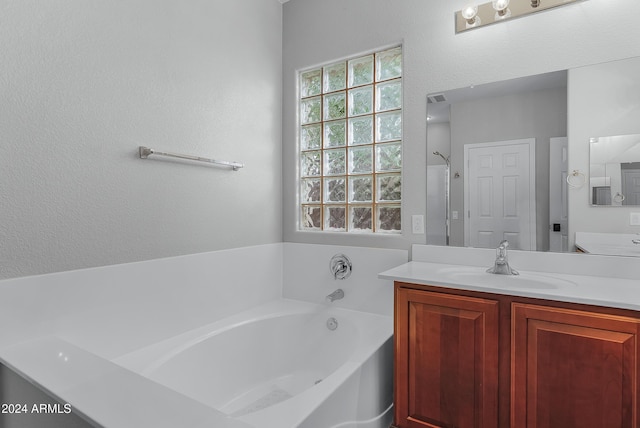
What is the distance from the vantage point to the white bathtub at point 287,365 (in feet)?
4.11

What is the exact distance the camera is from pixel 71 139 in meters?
1.36

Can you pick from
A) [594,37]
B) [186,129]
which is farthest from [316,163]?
[594,37]

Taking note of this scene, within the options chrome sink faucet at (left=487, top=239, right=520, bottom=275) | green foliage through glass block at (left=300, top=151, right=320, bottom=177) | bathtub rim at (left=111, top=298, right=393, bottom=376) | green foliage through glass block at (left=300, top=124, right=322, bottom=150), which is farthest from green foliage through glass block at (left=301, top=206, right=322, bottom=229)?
chrome sink faucet at (left=487, top=239, right=520, bottom=275)

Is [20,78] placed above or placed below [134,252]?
above

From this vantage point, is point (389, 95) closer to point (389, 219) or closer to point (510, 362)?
point (389, 219)

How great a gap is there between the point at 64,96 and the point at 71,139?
0.17 m

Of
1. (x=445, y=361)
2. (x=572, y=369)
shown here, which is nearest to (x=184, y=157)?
(x=445, y=361)

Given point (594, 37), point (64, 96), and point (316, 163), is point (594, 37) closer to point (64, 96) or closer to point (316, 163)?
point (316, 163)

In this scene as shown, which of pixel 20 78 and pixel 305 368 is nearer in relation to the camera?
pixel 20 78

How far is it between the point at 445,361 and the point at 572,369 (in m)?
0.46

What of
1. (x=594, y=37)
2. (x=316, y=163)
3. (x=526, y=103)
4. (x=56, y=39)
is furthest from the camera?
(x=316, y=163)

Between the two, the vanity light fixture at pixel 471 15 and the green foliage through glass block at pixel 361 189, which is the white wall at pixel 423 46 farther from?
the green foliage through glass block at pixel 361 189

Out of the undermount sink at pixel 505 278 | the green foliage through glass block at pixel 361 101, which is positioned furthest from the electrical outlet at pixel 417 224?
the green foliage through glass block at pixel 361 101

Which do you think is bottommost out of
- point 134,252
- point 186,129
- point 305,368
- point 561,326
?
point 305,368
